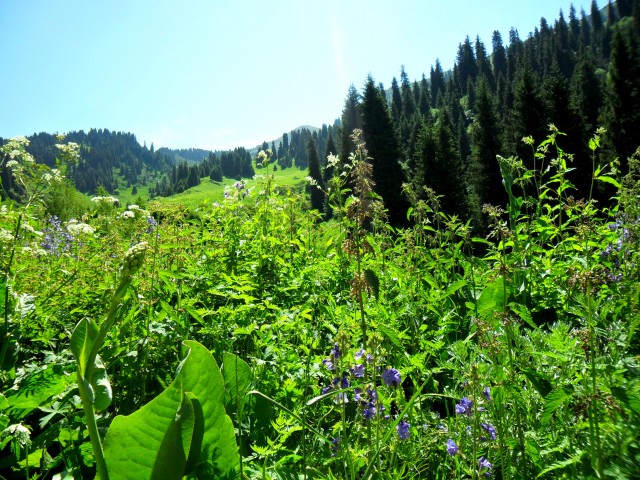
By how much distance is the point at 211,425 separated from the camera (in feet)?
3.89

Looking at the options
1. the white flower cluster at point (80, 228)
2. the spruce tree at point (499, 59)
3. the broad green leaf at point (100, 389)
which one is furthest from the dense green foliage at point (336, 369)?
the spruce tree at point (499, 59)

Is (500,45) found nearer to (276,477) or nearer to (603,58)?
(603,58)

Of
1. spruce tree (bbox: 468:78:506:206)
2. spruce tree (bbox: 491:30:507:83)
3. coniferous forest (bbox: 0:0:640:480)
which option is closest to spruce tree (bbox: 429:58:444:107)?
spruce tree (bbox: 491:30:507:83)

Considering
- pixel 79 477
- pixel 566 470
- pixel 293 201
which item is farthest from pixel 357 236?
pixel 293 201

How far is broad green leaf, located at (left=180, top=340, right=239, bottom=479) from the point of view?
1.16 metres

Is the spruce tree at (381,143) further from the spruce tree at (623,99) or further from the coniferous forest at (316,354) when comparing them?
the coniferous forest at (316,354)

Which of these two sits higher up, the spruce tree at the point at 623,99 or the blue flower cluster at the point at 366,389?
the spruce tree at the point at 623,99

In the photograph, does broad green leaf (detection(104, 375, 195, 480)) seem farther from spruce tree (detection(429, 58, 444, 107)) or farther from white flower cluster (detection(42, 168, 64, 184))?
spruce tree (detection(429, 58, 444, 107))

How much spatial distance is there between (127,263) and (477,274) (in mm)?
3226

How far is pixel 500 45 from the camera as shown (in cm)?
12519

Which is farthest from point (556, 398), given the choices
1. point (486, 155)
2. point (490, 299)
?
point (486, 155)

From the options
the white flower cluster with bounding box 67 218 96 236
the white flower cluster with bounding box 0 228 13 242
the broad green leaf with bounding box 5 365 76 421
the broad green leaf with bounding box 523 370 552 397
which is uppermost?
the white flower cluster with bounding box 67 218 96 236

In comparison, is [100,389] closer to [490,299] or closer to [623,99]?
[490,299]

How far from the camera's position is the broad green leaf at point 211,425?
1155 millimetres
